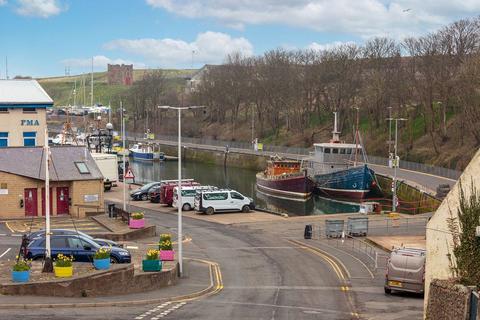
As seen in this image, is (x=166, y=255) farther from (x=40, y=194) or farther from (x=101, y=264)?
(x=40, y=194)

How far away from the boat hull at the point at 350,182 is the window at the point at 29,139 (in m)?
35.0

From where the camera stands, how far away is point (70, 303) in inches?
933

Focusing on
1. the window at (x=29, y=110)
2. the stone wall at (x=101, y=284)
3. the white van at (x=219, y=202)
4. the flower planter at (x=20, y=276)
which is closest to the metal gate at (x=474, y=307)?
the stone wall at (x=101, y=284)

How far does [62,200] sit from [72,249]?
731 inches

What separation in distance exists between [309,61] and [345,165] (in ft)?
193

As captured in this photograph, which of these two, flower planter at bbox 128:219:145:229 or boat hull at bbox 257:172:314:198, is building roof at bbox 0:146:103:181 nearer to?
flower planter at bbox 128:219:145:229

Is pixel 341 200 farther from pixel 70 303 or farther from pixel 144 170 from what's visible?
pixel 70 303

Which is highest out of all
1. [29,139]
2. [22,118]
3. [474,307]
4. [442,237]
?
[22,118]

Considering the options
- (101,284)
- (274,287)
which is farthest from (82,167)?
(101,284)

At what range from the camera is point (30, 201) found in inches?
1858

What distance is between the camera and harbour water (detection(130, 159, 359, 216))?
255ft

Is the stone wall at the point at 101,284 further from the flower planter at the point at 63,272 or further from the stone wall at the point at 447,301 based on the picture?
the stone wall at the point at 447,301

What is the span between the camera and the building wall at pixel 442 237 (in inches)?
890

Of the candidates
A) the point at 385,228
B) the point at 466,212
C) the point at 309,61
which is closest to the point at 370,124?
the point at 309,61
